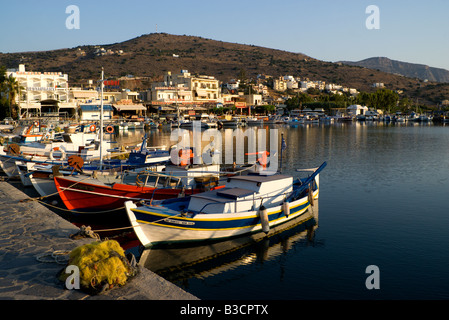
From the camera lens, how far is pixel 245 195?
1658 cm

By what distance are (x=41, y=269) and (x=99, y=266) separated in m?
2.21

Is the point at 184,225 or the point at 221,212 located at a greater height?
the point at 221,212

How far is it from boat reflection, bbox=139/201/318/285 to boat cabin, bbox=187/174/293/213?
1.39 meters

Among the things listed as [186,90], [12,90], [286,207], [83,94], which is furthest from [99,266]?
[186,90]

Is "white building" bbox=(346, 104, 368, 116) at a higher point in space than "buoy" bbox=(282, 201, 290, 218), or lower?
higher

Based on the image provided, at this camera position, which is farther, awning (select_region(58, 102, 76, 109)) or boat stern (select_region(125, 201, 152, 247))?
awning (select_region(58, 102, 76, 109))

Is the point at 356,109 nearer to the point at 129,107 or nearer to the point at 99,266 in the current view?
the point at 129,107

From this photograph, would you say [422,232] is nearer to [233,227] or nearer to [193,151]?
[233,227]

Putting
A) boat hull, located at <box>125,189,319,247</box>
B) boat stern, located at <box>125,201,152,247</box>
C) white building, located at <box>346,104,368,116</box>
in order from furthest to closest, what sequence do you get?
white building, located at <box>346,104,368,116</box> → boat hull, located at <box>125,189,319,247</box> → boat stern, located at <box>125,201,152,247</box>

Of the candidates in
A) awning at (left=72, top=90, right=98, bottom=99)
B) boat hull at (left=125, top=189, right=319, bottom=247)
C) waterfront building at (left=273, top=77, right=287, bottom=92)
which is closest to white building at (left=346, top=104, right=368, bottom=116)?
waterfront building at (left=273, top=77, right=287, bottom=92)

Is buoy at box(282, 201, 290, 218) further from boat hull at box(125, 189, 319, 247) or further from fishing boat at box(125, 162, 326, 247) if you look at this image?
boat hull at box(125, 189, 319, 247)

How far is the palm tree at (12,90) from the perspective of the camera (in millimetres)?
76500

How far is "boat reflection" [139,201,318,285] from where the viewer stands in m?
13.9

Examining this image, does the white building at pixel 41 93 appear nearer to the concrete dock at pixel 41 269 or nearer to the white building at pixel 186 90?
the white building at pixel 186 90
